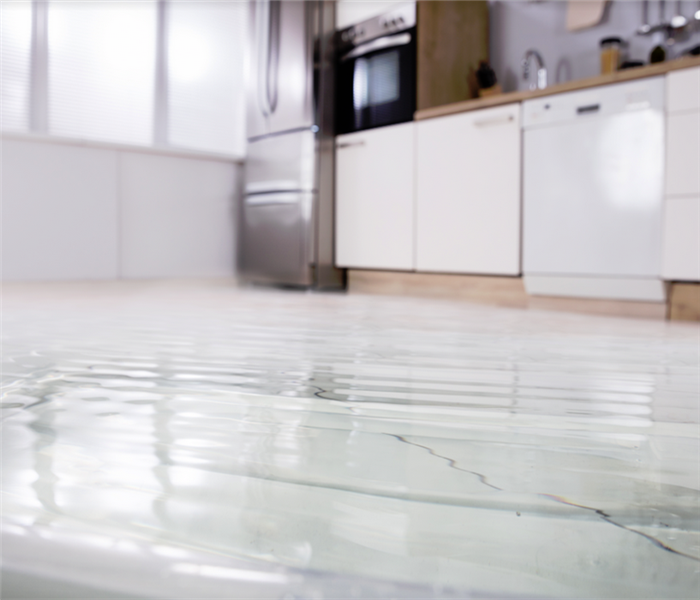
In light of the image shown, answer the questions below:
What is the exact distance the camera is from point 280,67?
3.29m

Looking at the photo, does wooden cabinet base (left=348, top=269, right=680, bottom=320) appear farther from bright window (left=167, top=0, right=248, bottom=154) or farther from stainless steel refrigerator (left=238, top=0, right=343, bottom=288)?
bright window (left=167, top=0, right=248, bottom=154)

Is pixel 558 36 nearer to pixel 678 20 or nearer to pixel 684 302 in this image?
pixel 678 20

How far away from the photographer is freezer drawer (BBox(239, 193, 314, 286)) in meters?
3.16

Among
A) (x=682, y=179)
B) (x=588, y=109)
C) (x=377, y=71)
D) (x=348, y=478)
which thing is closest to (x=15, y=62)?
(x=377, y=71)

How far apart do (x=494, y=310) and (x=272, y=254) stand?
1.63 meters

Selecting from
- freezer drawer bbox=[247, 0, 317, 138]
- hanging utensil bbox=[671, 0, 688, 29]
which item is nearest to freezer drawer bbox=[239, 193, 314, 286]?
freezer drawer bbox=[247, 0, 317, 138]

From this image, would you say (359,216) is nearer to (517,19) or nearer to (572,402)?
(517,19)

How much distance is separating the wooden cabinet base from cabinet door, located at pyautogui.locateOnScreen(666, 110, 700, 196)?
313 mm

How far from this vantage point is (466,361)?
0.97 metres

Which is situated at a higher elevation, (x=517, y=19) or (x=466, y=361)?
(x=517, y=19)

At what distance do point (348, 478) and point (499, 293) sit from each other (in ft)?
6.76

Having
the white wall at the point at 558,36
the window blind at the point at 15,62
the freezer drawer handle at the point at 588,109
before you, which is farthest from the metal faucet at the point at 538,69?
the window blind at the point at 15,62

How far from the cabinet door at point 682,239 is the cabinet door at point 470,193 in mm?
561

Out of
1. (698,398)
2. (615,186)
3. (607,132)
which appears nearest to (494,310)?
(615,186)
